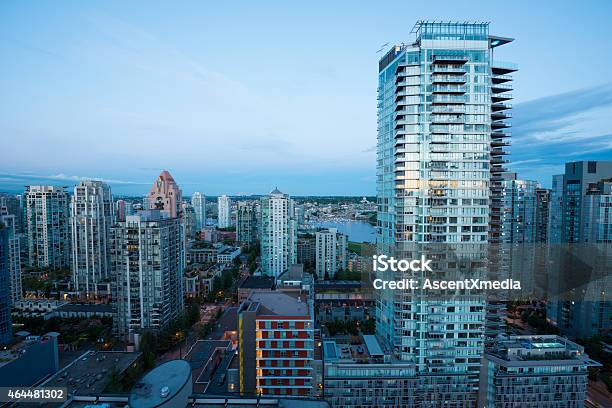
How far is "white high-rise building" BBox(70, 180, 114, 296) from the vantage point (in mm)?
19234

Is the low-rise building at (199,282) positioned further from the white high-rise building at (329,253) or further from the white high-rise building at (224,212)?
the white high-rise building at (224,212)

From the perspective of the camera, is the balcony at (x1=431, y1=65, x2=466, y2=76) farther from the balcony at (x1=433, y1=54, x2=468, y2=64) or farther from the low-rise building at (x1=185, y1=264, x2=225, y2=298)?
the low-rise building at (x1=185, y1=264, x2=225, y2=298)

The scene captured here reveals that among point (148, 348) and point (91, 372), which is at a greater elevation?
point (91, 372)

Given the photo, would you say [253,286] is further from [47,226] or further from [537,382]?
[47,226]

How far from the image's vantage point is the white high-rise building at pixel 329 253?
23438mm

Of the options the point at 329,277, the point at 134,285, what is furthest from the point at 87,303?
the point at 329,277

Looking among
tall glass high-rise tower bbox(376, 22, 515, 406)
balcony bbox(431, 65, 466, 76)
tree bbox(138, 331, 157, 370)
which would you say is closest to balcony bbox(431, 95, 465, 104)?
tall glass high-rise tower bbox(376, 22, 515, 406)

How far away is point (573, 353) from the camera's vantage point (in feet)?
26.7

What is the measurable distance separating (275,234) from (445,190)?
13.8m

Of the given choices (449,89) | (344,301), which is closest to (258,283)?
(344,301)

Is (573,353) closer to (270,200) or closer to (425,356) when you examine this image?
(425,356)

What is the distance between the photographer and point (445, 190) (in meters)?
8.74

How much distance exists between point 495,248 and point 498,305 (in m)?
1.49

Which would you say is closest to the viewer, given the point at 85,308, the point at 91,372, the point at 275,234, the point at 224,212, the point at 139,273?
the point at 91,372
